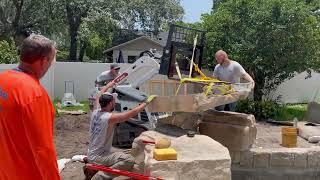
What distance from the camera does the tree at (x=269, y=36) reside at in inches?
529

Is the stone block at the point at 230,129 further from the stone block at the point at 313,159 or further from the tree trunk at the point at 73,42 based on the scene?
the tree trunk at the point at 73,42

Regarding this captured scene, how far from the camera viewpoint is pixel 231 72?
25.2ft

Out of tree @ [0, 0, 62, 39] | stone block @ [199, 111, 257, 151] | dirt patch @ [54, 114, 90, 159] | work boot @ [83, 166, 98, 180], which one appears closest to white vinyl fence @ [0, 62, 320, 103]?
dirt patch @ [54, 114, 90, 159]

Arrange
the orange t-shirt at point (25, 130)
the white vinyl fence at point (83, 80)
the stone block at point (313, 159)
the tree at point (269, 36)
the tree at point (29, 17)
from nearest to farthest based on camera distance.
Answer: the orange t-shirt at point (25, 130) < the stone block at point (313, 159) < the tree at point (269, 36) < the white vinyl fence at point (83, 80) < the tree at point (29, 17)

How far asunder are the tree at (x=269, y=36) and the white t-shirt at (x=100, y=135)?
8539 millimetres

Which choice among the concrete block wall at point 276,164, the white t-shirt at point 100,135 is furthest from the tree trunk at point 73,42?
the white t-shirt at point 100,135

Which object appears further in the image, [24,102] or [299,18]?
[299,18]

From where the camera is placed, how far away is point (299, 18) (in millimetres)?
13430

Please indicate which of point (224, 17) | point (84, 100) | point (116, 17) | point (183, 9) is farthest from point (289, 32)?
point (183, 9)

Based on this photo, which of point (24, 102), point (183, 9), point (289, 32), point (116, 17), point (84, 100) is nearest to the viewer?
point (24, 102)

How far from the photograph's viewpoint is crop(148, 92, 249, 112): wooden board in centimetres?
589

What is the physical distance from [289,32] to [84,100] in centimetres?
809

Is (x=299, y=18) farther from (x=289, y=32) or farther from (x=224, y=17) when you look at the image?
→ (x=224, y=17)

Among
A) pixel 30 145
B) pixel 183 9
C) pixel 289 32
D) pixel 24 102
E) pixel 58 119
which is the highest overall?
pixel 183 9
